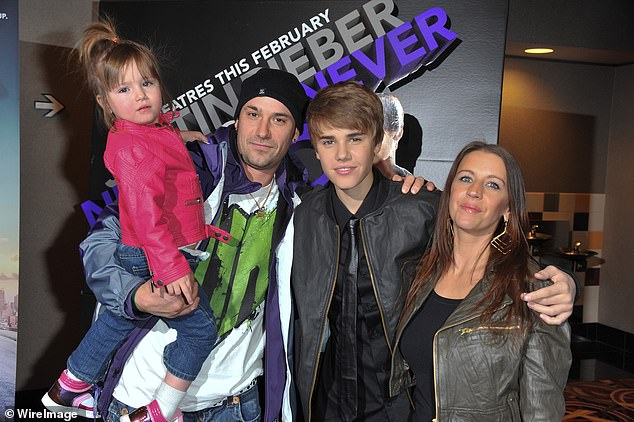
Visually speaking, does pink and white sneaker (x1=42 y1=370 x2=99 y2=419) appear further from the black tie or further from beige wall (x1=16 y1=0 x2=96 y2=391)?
beige wall (x1=16 y1=0 x2=96 y2=391)

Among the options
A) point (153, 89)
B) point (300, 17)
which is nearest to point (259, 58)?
point (300, 17)

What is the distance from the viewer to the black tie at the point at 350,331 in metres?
2.12

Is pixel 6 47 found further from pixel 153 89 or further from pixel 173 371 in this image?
pixel 173 371

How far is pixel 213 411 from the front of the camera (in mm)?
2260

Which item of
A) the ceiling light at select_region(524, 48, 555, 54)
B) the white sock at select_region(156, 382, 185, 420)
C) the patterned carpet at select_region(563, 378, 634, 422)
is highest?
the ceiling light at select_region(524, 48, 555, 54)

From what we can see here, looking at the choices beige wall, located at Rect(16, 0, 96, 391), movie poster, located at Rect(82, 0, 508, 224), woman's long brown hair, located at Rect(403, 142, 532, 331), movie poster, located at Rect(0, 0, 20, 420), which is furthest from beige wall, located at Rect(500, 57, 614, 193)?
movie poster, located at Rect(0, 0, 20, 420)

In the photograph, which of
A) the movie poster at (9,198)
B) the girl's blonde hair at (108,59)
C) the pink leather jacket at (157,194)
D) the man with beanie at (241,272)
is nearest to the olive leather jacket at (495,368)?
the man with beanie at (241,272)

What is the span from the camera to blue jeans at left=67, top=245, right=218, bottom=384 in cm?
205

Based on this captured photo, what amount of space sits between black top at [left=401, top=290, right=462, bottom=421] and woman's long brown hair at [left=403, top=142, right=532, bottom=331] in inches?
2.5

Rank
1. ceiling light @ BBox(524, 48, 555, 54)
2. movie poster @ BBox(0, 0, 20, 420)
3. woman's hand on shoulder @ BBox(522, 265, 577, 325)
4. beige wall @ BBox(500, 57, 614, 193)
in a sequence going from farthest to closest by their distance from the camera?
1. beige wall @ BBox(500, 57, 614, 193)
2. ceiling light @ BBox(524, 48, 555, 54)
3. movie poster @ BBox(0, 0, 20, 420)
4. woman's hand on shoulder @ BBox(522, 265, 577, 325)

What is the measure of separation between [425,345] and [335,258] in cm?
45

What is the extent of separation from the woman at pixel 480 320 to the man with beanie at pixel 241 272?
1.69 ft

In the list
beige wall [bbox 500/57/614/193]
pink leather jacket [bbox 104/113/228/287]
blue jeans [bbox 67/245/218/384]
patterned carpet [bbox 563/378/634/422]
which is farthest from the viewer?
beige wall [bbox 500/57/614/193]

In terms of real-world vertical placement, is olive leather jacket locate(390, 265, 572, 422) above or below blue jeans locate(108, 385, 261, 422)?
above
